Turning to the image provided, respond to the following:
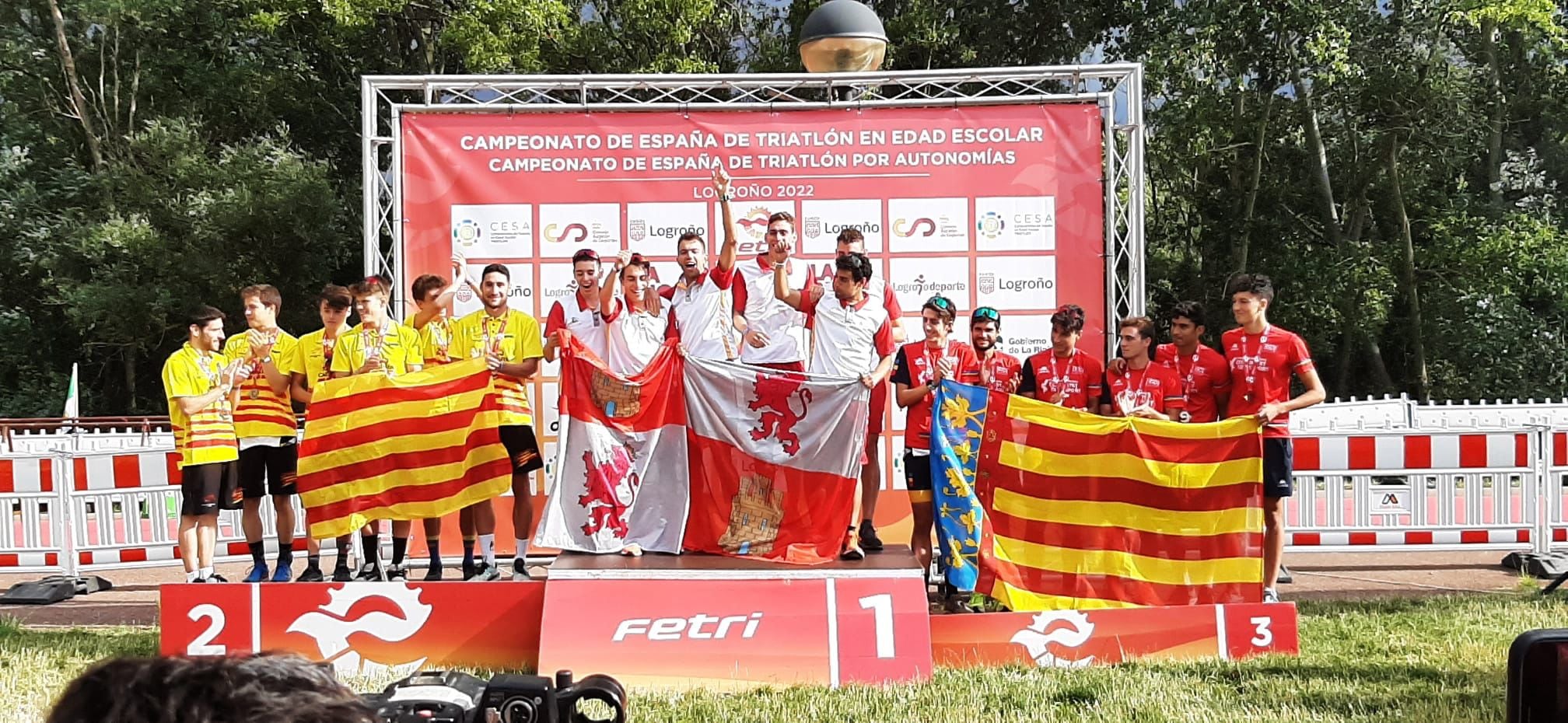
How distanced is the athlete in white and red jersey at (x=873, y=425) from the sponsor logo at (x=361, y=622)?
251 centimetres

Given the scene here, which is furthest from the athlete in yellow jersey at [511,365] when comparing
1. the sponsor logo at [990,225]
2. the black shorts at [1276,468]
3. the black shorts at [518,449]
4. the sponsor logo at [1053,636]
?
the black shorts at [1276,468]

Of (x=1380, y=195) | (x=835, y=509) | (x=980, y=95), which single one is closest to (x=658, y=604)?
(x=835, y=509)

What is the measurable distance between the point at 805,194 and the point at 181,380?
4.47 meters

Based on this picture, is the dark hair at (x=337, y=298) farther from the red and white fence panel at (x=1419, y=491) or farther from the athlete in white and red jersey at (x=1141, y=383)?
the red and white fence panel at (x=1419, y=491)

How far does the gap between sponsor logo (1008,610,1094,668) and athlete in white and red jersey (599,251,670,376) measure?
2827 mm

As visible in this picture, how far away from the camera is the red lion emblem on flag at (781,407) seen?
6.53 m

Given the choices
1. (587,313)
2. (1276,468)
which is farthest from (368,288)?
(1276,468)

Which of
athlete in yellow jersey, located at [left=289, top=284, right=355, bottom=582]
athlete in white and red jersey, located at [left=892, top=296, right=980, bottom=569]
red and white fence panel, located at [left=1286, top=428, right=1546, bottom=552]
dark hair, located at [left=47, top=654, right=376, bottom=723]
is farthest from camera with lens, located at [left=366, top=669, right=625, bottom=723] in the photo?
red and white fence panel, located at [left=1286, top=428, right=1546, bottom=552]

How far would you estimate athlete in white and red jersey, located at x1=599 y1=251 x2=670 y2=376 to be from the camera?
23.7ft

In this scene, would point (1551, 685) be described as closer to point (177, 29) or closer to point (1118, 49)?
point (1118, 49)

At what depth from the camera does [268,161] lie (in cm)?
2162

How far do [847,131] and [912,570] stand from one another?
4.27m

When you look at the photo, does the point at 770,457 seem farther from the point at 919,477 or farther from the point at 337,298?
the point at 337,298

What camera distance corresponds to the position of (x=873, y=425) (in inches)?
275
